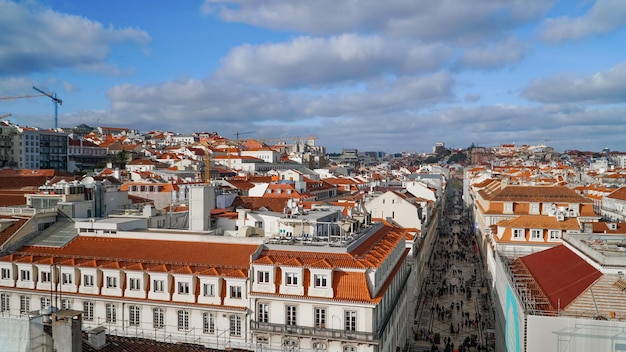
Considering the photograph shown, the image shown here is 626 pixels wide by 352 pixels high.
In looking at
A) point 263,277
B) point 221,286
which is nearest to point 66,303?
point 221,286

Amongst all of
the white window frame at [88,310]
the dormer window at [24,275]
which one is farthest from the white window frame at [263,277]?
the dormer window at [24,275]

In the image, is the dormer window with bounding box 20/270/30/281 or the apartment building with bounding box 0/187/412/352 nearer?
the apartment building with bounding box 0/187/412/352

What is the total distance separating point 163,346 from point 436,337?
112 ft

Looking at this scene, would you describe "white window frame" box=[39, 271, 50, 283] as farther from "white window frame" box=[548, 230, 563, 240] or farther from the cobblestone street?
"white window frame" box=[548, 230, 563, 240]

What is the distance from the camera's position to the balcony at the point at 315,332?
33.3 meters

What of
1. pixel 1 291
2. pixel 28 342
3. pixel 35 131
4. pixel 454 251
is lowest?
pixel 454 251

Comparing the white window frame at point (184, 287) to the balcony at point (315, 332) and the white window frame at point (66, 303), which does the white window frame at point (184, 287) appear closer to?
the balcony at point (315, 332)

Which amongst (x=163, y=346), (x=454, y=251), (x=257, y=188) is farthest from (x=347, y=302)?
(x=454, y=251)

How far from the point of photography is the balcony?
3334cm

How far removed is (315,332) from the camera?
34062 millimetres

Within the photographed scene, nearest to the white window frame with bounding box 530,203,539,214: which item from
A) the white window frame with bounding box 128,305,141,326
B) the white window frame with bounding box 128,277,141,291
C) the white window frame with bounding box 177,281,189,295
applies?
the white window frame with bounding box 177,281,189,295

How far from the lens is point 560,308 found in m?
28.3

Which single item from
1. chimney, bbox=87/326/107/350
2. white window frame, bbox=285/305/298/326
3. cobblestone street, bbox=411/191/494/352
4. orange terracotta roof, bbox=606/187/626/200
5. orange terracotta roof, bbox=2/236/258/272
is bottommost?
cobblestone street, bbox=411/191/494/352

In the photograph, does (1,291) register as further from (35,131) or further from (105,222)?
(35,131)
